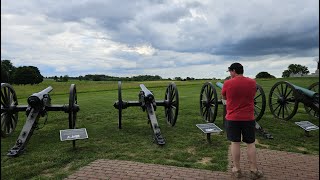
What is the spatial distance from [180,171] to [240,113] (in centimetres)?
156

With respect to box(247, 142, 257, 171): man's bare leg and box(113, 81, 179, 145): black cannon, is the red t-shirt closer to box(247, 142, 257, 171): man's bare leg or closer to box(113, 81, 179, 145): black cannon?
box(247, 142, 257, 171): man's bare leg

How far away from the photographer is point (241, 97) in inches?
238

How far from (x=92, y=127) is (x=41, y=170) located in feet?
15.5

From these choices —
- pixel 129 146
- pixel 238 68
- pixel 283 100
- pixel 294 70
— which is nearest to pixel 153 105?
pixel 129 146

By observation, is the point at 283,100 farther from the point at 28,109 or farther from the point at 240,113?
the point at 28,109

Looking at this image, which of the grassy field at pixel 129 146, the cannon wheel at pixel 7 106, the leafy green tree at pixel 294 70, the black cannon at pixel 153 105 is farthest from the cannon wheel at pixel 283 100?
the leafy green tree at pixel 294 70

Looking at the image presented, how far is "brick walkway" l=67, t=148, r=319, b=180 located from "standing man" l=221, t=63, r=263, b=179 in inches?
13.3

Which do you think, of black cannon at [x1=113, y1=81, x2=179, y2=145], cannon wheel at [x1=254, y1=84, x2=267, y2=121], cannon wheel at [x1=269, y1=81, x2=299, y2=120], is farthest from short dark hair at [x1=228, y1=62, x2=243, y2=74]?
cannon wheel at [x1=269, y1=81, x2=299, y2=120]

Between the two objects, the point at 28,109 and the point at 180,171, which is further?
the point at 28,109

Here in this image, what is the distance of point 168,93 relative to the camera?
11.3 metres

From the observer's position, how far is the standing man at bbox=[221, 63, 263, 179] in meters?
6.05

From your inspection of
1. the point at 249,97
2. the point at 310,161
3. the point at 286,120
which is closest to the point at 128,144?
the point at 249,97

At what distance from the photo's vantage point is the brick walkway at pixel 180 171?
6.07m

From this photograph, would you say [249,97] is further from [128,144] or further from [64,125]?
[64,125]
